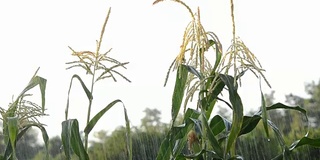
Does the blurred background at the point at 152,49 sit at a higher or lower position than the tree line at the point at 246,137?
higher

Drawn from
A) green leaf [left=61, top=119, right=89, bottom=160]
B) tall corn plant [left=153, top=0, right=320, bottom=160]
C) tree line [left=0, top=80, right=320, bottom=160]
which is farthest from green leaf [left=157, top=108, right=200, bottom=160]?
tree line [left=0, top=80, right=320, bottom=160]

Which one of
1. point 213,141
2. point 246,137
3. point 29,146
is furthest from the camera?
point 29,146

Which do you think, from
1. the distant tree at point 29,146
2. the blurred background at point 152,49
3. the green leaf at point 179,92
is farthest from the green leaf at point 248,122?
the distant tree at point 29,146

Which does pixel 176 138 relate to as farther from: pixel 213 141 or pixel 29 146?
pixel 29 146

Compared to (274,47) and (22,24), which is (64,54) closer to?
(22,24)

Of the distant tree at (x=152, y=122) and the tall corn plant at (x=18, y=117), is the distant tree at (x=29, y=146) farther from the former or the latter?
the tall corn plant at (x=18, y=117)

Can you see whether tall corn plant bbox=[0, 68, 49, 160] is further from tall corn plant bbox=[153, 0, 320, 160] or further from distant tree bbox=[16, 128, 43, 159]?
distant tree bbox=[16, 128, 43, 159]

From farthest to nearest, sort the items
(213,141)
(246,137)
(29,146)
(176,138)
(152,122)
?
(29,146) < (152,122) < (246,137) < (176,138) < (213,141)

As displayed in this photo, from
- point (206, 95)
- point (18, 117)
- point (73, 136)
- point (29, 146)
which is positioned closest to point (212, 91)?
point (206, 95)

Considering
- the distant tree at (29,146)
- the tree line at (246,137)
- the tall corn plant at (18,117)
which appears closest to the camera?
the tall corn plant at (18,117)

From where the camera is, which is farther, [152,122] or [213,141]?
[152,122]

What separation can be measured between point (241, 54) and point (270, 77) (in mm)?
873

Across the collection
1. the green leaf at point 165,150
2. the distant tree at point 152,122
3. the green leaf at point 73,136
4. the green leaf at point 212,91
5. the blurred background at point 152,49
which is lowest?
the green leaf at point 165,150

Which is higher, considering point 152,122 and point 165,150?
point 152,122
